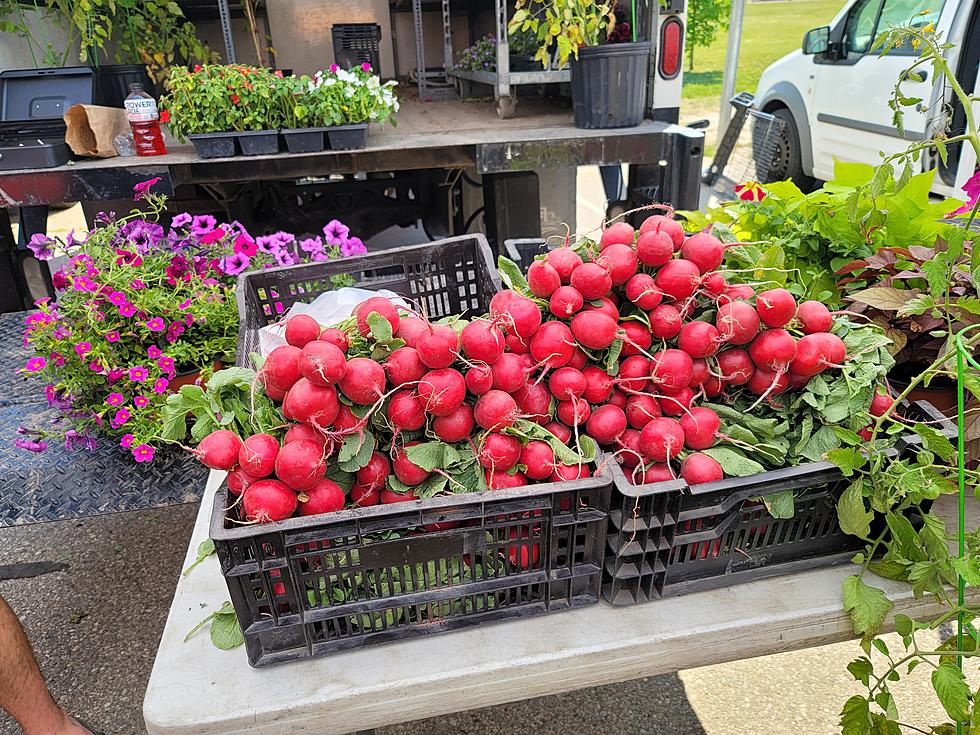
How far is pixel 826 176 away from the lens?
6516 mm

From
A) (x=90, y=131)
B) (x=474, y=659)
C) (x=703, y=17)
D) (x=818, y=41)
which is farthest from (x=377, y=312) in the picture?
(x=703, y=17)

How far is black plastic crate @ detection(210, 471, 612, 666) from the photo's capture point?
1.06 meters

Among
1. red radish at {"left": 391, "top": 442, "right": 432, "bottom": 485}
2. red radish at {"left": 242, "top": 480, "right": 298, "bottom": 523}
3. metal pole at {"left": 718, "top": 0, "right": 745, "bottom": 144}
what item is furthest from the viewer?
metal pole at {"left": 718, "top": 0, "right": 745, "bottom": 144}

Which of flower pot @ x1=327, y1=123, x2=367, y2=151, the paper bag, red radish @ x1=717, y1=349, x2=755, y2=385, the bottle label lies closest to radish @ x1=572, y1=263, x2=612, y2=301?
red radish @ x1=717, y1=349, x2=755, y2=385

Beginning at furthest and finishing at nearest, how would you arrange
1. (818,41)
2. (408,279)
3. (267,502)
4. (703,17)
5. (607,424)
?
(703,17) → (818,41) → (408,279) → (607,424) → (267,502)

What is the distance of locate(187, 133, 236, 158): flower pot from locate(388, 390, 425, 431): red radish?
8.13 ft

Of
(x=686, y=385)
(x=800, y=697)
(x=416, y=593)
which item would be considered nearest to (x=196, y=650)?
(x=416, y=593)

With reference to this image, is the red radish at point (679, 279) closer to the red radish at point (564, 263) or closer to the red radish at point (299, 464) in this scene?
the red radish at point (564, 263)

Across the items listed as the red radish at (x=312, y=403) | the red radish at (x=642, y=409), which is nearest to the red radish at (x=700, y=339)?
the red radish at (x=642, y=409)

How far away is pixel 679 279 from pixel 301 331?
719 millimetres

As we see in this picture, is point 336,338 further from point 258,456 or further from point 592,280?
point 592,280

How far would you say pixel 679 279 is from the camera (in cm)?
129

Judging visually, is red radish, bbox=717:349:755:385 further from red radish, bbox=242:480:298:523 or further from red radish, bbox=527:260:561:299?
red radish, bbox=242:480:298:523

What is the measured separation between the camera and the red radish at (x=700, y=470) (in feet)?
3.89
